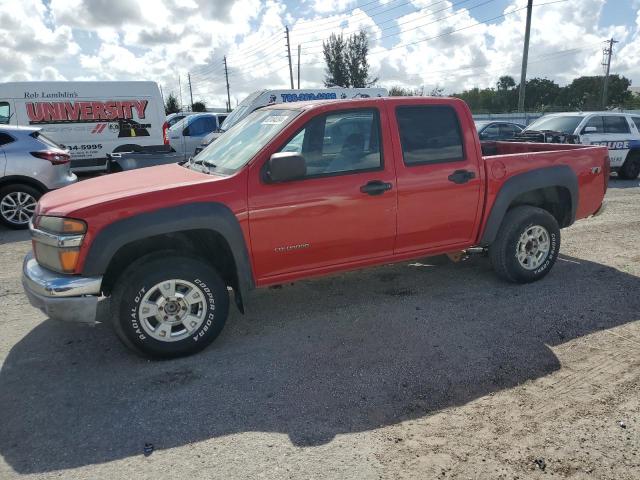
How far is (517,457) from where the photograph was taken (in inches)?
105

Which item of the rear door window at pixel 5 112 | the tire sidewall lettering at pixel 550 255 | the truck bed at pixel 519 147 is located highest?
the rear door window at pixel 5 112

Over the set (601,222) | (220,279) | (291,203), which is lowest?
Result: (601,222)

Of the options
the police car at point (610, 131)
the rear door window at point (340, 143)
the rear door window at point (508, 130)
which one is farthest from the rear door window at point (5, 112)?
the rear door window at point (508, 130)

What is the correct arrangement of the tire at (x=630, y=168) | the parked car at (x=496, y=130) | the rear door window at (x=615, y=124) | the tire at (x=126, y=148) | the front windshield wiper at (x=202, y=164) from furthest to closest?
the parked car at (x=496, y=130), the tire at (x=126, y=148), the tire at (x=630, y=168), the rear door window at (x=615, y=124), the front windshield wiper at (x=202, y=164)

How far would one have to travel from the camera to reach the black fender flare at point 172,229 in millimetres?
3395

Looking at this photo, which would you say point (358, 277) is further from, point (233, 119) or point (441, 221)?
point (233, 119)

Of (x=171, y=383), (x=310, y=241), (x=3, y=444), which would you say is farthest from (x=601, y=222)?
(x=3, y=444)

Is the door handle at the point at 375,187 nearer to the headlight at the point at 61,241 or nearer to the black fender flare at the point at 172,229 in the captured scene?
the black fender flare at the point at 172,229

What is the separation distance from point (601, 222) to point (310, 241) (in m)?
5.92

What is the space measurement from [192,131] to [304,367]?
1376 centimetres

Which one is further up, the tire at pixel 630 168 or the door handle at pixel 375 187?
the door handle at pixel 375 187

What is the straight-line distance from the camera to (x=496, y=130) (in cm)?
1723

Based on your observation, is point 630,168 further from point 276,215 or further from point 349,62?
point 349,62

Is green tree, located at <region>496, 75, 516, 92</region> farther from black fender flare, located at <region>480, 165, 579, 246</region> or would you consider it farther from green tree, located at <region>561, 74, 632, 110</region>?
black fender flare, located at <region>480, 165, 579, 246</region>
